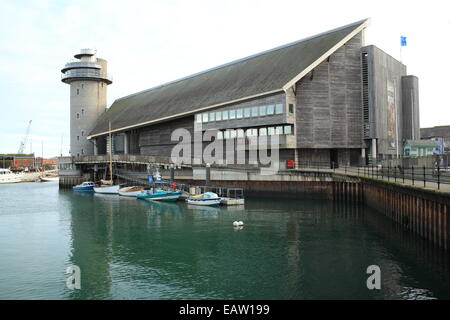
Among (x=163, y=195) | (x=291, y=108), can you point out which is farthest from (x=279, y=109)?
(x=163, y=195)

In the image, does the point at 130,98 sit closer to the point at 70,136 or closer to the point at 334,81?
the point at 70,136

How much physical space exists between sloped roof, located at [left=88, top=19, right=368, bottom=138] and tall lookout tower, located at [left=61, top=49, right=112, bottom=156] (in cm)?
327

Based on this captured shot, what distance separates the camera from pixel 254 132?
176 feet

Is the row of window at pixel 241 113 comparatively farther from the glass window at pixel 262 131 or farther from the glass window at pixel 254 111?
the glass window at pixel 262 131

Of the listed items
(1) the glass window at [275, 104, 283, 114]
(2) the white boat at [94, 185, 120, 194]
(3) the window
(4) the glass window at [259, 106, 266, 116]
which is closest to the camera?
(1) the glass window at [275, 104, 283, 114]

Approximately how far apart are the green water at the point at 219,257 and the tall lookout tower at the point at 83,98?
50039 mm

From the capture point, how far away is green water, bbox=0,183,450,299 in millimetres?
15977

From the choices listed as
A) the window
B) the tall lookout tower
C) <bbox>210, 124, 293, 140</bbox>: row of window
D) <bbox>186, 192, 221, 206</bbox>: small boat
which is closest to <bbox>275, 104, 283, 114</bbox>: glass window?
the window

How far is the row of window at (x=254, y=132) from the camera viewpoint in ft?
171

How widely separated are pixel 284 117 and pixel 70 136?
2218 inches
